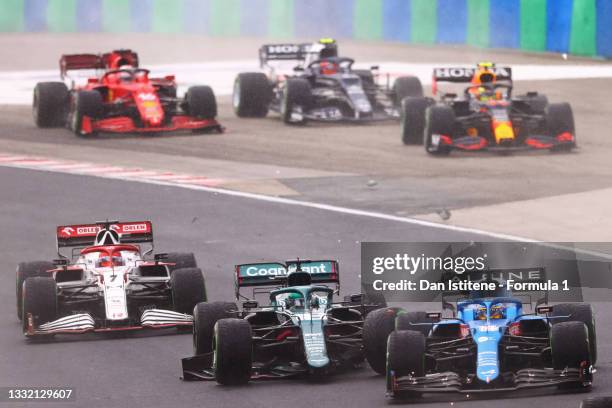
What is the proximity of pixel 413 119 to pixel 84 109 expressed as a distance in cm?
715

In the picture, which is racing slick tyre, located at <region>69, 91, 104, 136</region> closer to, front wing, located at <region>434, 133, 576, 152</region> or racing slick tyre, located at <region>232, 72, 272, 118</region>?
racing slick tyre, located at <region>232, 72, 272, 118</region>

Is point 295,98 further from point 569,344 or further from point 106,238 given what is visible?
point 569,344

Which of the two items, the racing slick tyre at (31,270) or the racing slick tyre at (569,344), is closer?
the racing slick tyre at (569,344)

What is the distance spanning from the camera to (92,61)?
37719 mm

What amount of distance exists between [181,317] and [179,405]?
3404 millimetres

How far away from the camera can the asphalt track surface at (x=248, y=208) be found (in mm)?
15164

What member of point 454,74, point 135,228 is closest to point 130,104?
point 454,74

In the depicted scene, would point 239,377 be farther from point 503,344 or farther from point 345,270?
point 345,270

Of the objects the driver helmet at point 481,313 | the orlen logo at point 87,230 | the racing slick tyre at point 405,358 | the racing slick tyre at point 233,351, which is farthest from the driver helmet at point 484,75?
the racing slick tyre at point 405,358

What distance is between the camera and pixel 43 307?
17.6m

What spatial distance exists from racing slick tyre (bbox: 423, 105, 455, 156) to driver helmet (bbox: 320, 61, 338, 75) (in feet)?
19.8

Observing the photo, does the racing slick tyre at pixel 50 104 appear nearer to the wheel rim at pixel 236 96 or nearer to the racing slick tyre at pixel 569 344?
the wheel rim at pixel 236 96

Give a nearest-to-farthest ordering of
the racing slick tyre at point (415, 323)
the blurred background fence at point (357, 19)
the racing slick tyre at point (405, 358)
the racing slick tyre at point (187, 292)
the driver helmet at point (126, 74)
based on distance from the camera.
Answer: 1. the racing slick tyre at point (405, 358)
2. the racing slick tyre at point (415, 323)
3. the racing slick tyre at point (187, 292)
4. the driver helmet at point (126, 74)
5. the blurred background fence at point (357, 19)

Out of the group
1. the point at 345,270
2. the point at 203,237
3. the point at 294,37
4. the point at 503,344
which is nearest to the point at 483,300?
the point at 503,344
